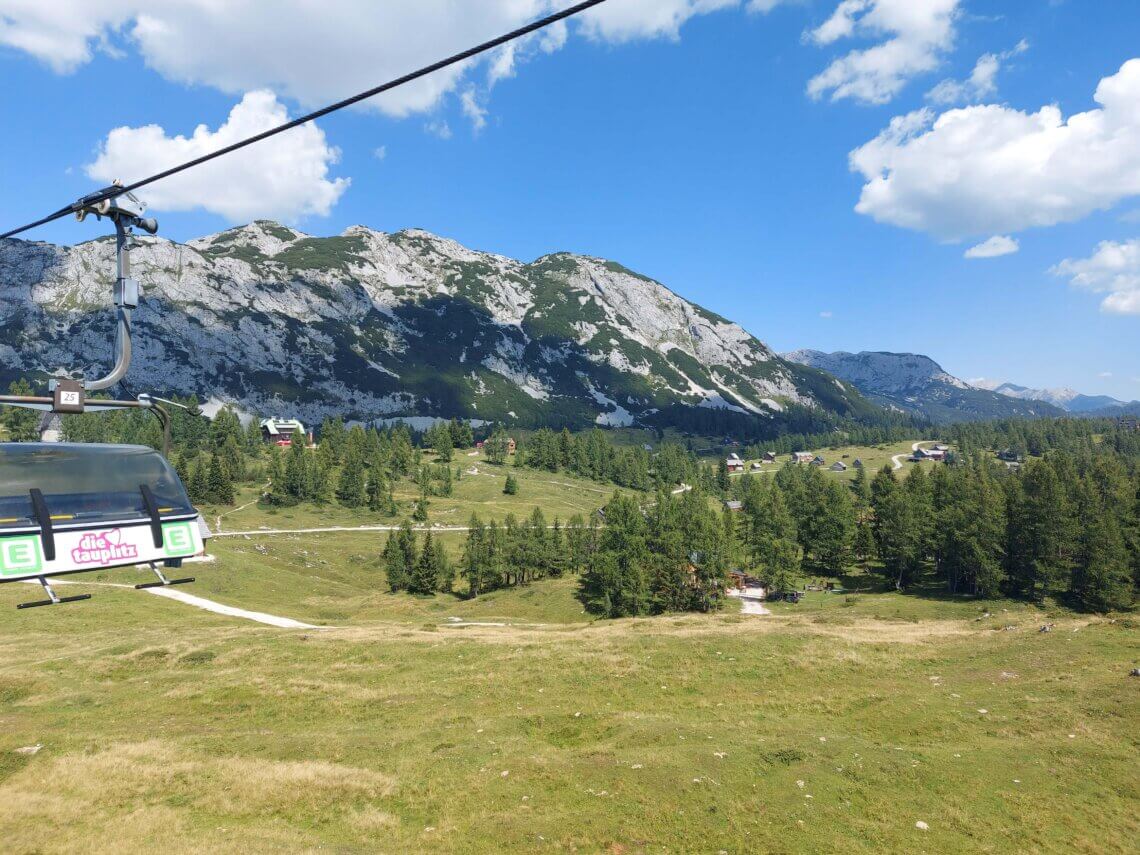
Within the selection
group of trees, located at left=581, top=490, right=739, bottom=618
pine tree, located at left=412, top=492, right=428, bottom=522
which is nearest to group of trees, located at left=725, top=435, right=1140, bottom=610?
group of trees, located at left=581, top=490, right=739, bottom=618

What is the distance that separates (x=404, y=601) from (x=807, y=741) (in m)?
73.8

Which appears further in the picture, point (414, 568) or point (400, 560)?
point (414, 568)

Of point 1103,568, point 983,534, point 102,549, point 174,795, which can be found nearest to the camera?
point 102,549

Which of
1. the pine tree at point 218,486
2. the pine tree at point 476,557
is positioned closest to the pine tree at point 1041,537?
the pine tree at point 476,557

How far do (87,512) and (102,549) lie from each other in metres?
1.05

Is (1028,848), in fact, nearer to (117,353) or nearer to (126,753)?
(117,353)

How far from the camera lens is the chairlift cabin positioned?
13.5m

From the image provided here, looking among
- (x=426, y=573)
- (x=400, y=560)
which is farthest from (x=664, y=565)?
(x=400, y=560)

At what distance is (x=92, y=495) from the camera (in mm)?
14930

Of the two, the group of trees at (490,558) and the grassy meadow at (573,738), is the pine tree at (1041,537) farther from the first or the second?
the group of trees at (490,558)

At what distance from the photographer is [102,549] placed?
14.4 meters

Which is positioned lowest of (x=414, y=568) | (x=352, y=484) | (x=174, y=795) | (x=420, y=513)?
(x=414, y=568)

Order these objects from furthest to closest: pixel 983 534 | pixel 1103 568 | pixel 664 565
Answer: pixel 664 565, pixel 983 534, pixel 1103 568

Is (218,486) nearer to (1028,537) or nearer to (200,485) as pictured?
(200,485)
